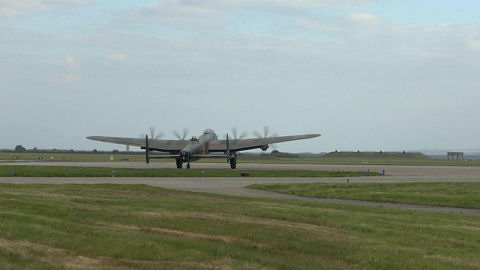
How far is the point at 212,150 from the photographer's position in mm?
74188

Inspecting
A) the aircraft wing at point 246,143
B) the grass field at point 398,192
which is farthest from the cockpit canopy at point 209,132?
the grass field at point 398,192

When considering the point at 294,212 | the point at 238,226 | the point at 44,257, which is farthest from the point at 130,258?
the point at 294,212

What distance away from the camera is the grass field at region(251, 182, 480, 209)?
3194cm

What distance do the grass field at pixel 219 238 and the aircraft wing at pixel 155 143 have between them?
51371mm

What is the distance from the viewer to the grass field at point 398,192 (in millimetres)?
31938

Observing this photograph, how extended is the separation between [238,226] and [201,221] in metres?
1.37

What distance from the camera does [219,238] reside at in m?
15.6

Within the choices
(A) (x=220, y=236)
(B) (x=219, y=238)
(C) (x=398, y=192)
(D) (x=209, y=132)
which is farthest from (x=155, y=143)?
(B) (x=219, y=238)

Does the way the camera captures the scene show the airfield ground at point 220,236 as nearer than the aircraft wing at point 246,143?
Yes

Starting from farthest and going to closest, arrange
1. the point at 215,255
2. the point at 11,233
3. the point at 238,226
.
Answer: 1. the point at 238,226
2. the point at 11,233
3. the point at 215,255

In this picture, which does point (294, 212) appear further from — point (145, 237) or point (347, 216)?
point (145, 237)

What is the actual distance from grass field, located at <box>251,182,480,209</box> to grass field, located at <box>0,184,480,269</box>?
8.77m

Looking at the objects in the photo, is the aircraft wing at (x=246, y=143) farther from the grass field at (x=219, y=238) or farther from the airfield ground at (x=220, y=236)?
the grass field at (x=219, y=238)

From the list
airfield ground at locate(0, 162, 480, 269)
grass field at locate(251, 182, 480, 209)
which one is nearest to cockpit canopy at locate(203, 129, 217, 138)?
grass field at locate(251, 182, 480, 209)
